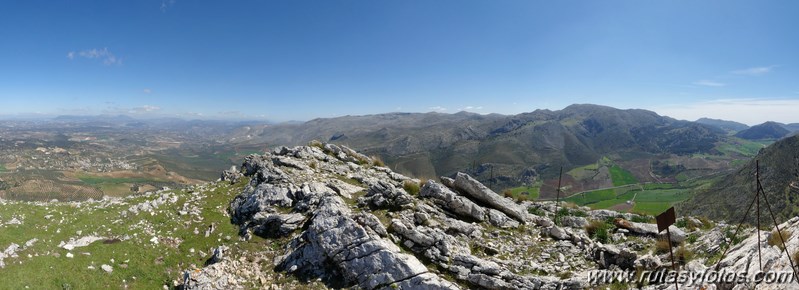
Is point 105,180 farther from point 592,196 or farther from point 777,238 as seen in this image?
point 592,196

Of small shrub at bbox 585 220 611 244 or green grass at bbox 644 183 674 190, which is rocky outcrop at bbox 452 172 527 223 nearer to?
small shrub at bbox 585 220 611 244

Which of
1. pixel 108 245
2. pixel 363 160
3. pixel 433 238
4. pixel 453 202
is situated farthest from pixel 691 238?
pixel 108 245

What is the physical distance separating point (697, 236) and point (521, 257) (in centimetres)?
1080

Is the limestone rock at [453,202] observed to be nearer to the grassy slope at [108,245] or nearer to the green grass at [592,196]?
the grassy slope at [108,245]

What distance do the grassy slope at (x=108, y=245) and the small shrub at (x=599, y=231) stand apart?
21187mm

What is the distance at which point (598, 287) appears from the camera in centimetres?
1420

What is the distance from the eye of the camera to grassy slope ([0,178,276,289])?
15.6 meters

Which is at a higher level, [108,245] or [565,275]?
[565,275]

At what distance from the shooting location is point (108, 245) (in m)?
18.4

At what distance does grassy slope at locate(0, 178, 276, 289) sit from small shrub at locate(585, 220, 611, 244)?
21.2 meters

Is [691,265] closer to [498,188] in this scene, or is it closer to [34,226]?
[34,226]

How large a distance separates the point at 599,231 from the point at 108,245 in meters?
29.8

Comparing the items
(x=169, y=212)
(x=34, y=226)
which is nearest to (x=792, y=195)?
(x=169, y=212)

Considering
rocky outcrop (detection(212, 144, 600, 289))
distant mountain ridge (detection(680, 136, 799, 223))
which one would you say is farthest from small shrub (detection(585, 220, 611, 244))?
distant mountain ridge (detection(680, 136, 799, 223))
